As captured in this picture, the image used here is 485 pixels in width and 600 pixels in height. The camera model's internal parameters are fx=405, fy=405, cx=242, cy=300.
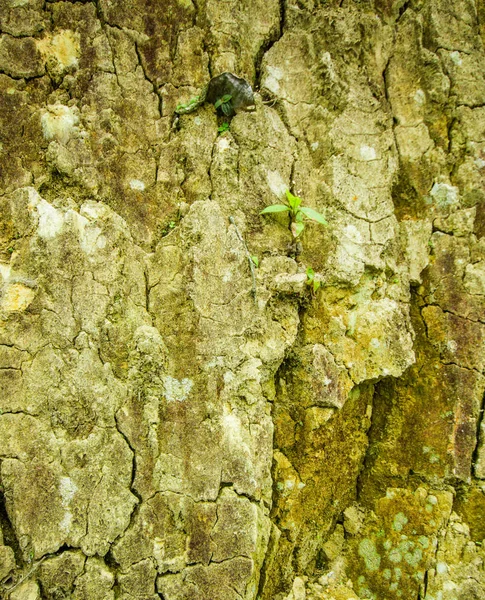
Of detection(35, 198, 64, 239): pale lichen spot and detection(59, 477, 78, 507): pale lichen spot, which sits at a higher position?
detection(35, 198, 64, 239): pale lichen spot

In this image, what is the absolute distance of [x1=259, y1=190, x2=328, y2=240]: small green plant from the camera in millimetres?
1832

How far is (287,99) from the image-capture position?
78.7 inches

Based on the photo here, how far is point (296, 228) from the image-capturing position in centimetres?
190

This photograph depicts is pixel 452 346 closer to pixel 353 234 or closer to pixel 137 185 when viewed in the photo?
pixel 353 234

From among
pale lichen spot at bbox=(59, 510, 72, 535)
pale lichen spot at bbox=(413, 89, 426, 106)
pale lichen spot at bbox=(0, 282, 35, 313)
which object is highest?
pale lichen spot at bbox=(413, 89, 426, 106)

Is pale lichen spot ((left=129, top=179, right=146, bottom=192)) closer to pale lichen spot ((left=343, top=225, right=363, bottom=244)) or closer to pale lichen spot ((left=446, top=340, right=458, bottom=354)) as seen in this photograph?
pale lichen spot ((left=343, top=225, right=363, bottom=244))

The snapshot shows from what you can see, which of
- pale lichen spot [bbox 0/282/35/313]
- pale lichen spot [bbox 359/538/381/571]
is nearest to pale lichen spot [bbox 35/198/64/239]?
pale lichen spot [bbox 0/282/35/313]

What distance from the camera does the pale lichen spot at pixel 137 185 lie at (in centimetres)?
182

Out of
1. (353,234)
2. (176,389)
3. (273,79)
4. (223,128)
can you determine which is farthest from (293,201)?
(176,389)

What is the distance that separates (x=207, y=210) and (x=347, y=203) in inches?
27.2

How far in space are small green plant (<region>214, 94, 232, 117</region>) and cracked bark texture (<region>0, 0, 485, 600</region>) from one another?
0.31 ft

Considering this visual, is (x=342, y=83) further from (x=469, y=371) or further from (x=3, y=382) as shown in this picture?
(x=3, y=382)

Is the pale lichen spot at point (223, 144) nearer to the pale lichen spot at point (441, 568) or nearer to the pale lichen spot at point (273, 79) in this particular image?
the pale lichen spot at point (273, 79)

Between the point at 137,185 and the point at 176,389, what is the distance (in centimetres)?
92
